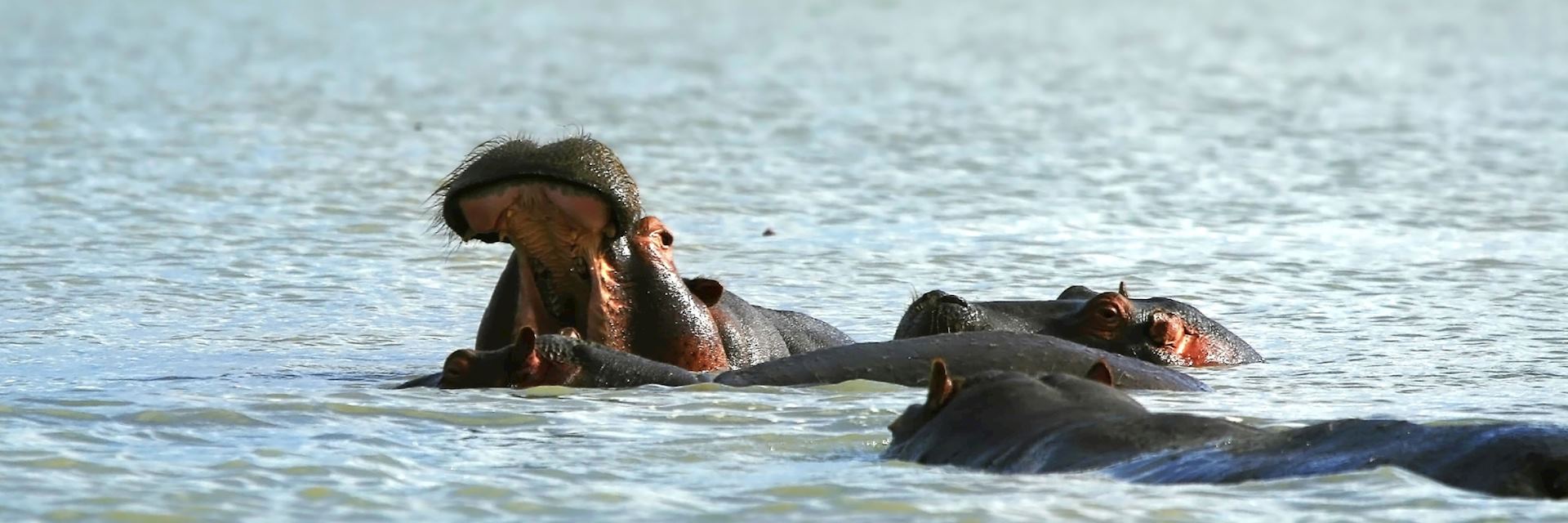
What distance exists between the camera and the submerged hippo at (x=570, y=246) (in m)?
7.14

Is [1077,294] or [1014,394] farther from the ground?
[1077,294]

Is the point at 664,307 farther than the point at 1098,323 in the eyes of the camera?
No

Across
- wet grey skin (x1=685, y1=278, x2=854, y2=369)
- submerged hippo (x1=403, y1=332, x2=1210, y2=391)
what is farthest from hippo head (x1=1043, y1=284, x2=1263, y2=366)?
wet grey skin (x1=685, y1=278, x2=854, y2=369)

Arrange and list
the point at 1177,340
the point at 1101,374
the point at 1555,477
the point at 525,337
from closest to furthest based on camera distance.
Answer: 1. the point at 1555,477
2. the point at 1101,374
3. the point at 525,337
4. the point at 1177,340

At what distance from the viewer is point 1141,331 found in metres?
8.55

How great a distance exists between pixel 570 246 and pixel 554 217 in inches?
7.4

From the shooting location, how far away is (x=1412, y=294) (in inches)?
438

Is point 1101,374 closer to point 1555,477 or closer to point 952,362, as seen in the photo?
point 952,362

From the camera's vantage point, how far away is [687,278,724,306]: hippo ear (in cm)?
788

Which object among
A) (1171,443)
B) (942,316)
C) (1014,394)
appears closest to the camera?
(1171,443)

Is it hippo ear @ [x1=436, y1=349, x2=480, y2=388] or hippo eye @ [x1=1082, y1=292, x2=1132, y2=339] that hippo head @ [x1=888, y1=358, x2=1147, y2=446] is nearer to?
hippo ear @ [x1=436, y1=349, x2=480, y2=388]

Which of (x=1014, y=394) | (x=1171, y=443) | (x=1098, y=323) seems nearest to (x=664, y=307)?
(x=1098, y=323)

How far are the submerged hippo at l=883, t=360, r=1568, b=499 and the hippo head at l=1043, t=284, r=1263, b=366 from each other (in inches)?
88.5

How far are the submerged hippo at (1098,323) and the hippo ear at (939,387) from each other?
2109 millimetres
